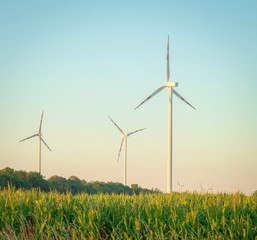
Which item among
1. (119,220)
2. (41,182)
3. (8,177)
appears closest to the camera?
(119,220)

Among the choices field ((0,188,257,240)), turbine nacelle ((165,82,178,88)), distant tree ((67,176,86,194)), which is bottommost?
field ((0,188,257,240))

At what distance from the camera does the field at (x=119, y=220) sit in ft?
50.9

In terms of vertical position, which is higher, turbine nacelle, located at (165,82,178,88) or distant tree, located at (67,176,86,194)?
turbine nacelle, located at (165,82,178,88)

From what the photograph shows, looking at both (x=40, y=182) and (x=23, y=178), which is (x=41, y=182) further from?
(x=23, y=178)

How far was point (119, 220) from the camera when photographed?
54.8ft

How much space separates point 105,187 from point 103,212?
65.6m

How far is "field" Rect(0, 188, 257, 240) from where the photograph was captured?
15523mm

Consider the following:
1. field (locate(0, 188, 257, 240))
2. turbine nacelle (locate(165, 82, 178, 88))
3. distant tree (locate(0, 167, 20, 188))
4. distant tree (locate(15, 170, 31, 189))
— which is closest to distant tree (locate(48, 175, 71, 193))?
distant tree (locate(15, 170, 31, 189))

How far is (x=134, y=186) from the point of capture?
82.2 metres

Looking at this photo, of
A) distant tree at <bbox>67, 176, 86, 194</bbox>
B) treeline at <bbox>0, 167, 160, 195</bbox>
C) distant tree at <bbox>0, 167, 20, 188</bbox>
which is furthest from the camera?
distant tree at <bbox>67, 176, 86, 194</bbox>

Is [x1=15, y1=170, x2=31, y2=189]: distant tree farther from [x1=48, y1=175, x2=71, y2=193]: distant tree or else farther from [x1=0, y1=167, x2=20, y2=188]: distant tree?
[x1=48, y1=175, x2=71, y2=193]: distant tree

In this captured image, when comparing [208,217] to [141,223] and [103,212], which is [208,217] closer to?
[141,223]

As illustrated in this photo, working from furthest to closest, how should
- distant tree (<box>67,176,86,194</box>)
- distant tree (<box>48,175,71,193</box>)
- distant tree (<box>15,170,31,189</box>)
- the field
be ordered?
distant tree (<box>67,176,86,194</box>) < distant tree (<box>48,175,71,193</box>) < distant tree (<box>15,170,31,189</box>) < the field

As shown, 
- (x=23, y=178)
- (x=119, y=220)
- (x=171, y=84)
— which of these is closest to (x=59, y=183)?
(x=23, y=178)
